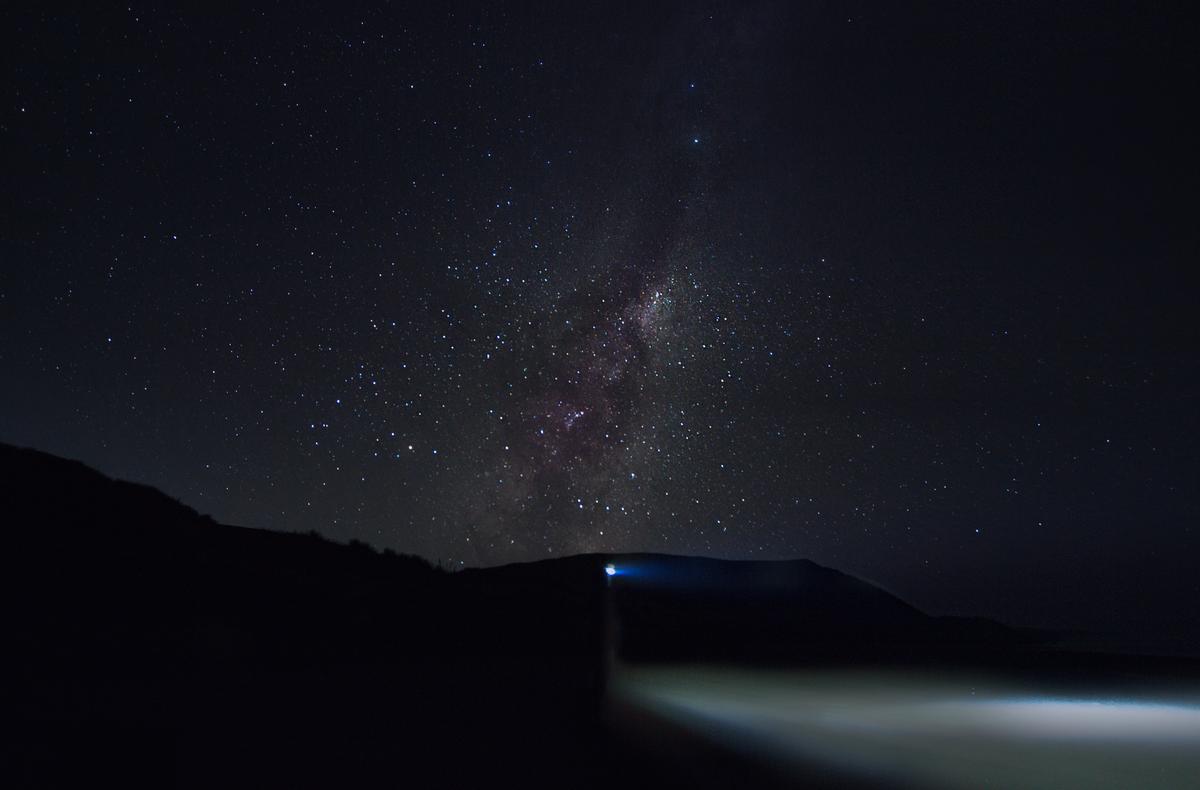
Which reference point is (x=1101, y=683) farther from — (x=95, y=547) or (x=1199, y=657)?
(x=95, y=547)

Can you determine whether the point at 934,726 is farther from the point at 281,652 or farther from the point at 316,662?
the point at 281,652

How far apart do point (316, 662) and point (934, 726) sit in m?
10.2

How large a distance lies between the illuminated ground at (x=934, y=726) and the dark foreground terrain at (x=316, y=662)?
11.1 inches

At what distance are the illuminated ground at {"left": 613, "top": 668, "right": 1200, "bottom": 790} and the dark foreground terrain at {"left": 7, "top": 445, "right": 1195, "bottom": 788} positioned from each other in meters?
0.28

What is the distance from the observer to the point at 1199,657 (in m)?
26.8

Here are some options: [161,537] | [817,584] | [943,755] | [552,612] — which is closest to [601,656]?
[943,755]

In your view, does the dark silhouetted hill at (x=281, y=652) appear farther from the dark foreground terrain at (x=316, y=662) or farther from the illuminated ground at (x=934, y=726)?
the illuminated ground at (x=934, y=726)

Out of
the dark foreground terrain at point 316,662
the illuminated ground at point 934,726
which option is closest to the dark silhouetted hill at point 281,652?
the dark foreground terrain at point 316,662

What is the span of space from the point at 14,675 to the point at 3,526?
7.35m

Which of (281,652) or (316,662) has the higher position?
(281,652)

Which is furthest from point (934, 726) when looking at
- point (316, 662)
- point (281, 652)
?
point (281, 652)

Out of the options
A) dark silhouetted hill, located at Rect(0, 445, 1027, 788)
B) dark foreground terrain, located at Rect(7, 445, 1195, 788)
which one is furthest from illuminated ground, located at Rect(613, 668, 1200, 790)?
dark silhouetted hill, located at Rect(0, 445, 1027, 788)

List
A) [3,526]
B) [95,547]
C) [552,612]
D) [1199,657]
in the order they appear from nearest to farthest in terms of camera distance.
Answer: [3,526] < [95,547] < [552,612] < [1199,657]

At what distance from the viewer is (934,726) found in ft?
25.7
